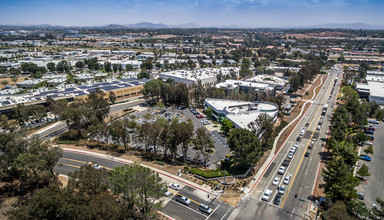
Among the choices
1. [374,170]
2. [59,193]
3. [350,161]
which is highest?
[59,193]

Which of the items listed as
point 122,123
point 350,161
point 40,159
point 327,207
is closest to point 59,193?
point 40,159

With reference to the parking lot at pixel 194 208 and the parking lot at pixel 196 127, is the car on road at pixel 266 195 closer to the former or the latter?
the parking lot at pixel 194 208

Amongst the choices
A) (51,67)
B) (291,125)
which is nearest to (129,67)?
(51,67)

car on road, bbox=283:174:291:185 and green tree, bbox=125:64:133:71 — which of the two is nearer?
car on road, bbox=283:174:291:185

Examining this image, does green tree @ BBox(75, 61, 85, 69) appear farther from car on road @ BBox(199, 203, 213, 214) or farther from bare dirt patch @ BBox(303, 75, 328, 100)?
car on road @ BBox(199, 203, 213, 214)

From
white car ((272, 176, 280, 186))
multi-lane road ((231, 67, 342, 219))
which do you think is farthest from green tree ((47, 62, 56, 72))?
white car ((272, 176, 280, 186))

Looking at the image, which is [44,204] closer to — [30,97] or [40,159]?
[40,159]
